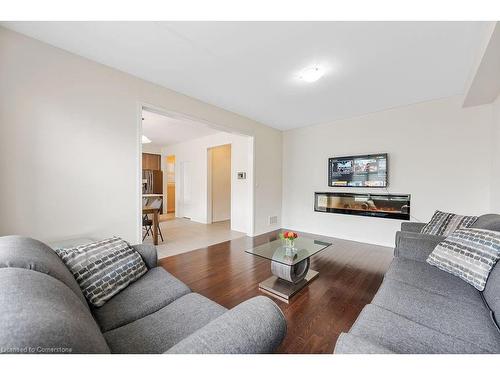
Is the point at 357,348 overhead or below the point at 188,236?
overhead

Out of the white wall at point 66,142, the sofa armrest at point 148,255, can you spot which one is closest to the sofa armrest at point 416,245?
the sofa armrest at point 148,255

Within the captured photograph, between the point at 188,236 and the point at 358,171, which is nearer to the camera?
the point at 358,171

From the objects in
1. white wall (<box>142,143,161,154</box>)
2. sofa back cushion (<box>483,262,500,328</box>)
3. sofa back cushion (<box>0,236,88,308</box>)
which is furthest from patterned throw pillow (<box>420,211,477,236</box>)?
white wall (<box>142,143,161,154</box>)

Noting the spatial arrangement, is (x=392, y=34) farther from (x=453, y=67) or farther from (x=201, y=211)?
(x=201, y=211)

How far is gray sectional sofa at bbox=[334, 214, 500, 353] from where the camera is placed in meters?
0.88

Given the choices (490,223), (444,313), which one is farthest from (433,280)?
(490,223)

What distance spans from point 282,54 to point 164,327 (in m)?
2.44

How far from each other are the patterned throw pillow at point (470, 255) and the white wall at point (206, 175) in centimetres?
313

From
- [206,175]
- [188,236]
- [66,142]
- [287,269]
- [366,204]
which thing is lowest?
[188,236]

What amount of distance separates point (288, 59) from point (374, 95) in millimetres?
1680

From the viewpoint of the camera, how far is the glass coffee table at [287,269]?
202 cm

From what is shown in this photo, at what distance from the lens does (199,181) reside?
595 cm

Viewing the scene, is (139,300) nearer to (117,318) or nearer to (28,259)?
(117,318)

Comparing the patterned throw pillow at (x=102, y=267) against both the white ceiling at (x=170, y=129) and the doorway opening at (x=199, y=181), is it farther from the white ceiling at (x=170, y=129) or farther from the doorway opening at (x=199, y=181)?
the white ceiling at (x=170, y=129)
